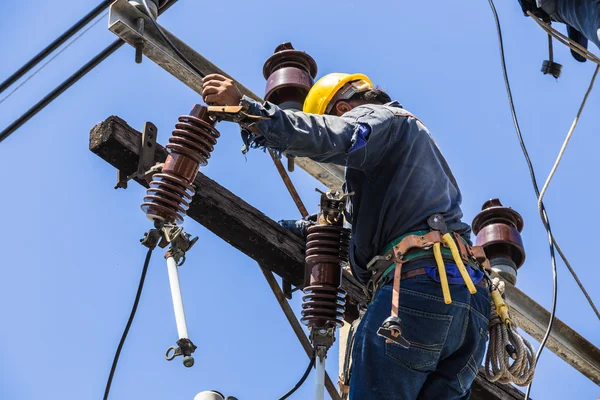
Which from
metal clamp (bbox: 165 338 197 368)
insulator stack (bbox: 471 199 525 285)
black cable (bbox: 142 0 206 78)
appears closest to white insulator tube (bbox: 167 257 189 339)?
metal clamp (bbox: 165 338 197 368)

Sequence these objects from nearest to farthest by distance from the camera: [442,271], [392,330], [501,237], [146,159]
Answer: [392,330] < [442,271] < [146,159] < [501,237]

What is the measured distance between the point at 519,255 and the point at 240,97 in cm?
343

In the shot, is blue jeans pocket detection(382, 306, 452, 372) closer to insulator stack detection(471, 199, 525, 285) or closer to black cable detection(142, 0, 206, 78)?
black cable detection(142, 0, 206, 78)

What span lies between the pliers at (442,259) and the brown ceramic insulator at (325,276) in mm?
633

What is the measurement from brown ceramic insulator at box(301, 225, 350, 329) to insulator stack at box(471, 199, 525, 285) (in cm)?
219

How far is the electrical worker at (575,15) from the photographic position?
546 cm

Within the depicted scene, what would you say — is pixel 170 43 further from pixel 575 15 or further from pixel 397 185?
pixel 575 15

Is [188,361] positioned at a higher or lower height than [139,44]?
lower

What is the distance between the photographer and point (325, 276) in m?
5.45

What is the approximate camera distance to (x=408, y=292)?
16.0ft

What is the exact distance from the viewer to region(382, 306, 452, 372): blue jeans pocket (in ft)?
15.6

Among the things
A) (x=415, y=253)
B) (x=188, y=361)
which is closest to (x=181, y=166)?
(x=188, y=361)

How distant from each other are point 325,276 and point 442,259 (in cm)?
74

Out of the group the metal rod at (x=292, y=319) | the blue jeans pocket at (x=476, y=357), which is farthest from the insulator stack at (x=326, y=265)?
the blue jeans pocket at (x=476, y=357)
